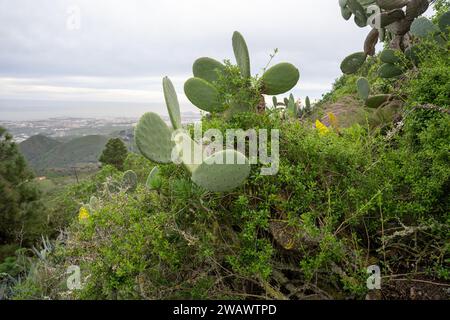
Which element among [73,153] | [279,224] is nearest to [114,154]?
[279,224]

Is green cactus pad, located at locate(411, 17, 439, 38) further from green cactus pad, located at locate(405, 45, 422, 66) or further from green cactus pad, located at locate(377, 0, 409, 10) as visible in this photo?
green cactus pad, located at locate(377, 0, 409, 10)

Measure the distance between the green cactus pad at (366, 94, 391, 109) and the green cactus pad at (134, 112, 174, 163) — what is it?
8.66 ft

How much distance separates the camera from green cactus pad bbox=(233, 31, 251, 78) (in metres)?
2.57

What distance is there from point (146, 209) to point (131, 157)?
13631mm

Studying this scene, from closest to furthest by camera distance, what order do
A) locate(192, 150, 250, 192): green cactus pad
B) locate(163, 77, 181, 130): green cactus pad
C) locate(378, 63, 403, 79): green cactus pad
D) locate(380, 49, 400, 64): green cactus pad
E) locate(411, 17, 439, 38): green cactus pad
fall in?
1. locate(192, 150, 250, 192): green cactus pad
2. locate(163, 77, 181, 130): green cactus pad
3. locate(411, 17, 439, 38): green cactus pad
4. locate(380, 49, 400, 64): green cactus pad
5. locate(378, 63, 403, 79): green cactus pad

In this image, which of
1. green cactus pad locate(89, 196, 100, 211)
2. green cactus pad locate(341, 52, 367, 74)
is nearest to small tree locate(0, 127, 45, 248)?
green cactus pad locate(89, 196, 100, 211)

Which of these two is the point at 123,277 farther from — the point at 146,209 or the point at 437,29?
the point at 437,29

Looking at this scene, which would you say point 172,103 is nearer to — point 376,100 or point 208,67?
point 208,67

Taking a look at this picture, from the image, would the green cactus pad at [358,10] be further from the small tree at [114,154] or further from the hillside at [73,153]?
the hillside at [73,153]

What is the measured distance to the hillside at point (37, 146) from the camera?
62562 mm

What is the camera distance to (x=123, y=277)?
1887mm
